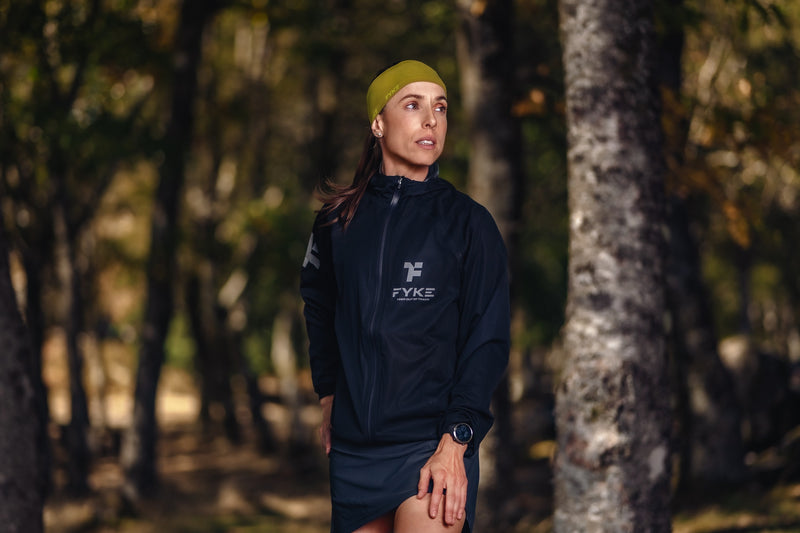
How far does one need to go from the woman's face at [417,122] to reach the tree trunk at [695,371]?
9471 mm

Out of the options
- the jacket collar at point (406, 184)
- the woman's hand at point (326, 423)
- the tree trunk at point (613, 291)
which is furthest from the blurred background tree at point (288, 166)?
the jacket collar at point (406, 184)

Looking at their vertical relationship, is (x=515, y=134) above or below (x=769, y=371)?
above

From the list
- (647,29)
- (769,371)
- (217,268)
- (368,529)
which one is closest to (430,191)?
(368,529)

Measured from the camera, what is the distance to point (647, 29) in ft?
18.7

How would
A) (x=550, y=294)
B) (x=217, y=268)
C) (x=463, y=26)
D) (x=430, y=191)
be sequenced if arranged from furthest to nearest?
1. (x=550, y=294)
2. (x=217, y=268)
3. (x=463, y=26)
4. (x=430, y=191)

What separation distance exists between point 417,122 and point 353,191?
1.13 ft

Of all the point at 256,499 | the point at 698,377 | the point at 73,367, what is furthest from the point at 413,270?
the point at 256,499

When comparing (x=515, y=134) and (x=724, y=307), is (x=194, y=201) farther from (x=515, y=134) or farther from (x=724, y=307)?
(x=724, y=307)

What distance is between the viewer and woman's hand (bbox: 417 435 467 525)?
120 inches

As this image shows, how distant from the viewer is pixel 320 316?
3.58m

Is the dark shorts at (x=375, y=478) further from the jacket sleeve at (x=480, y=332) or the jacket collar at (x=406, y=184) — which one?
the jacket collar at (x=406, y=184)

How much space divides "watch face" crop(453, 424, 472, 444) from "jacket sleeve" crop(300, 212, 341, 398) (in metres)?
0.61

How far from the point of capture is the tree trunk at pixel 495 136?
31.2ft

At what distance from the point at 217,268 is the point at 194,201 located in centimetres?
174
